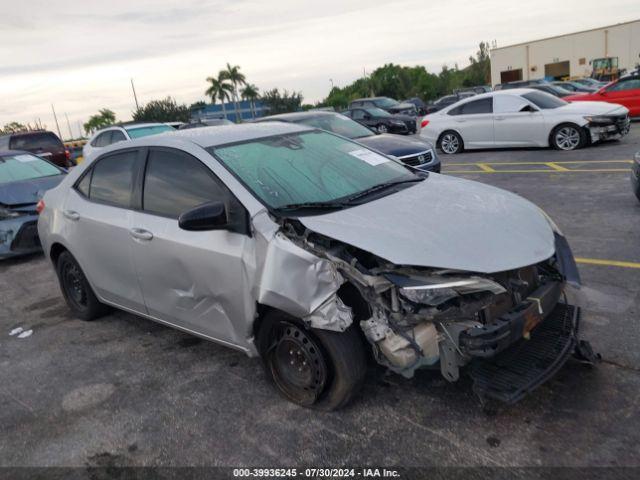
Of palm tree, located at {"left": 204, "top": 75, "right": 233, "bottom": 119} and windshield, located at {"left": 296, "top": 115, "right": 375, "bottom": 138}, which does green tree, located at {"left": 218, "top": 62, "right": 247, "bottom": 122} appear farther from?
windshield, located at {"left": 296, "top": 115, "right": 375, "bottom": 138}

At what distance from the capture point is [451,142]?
1401 centimetres

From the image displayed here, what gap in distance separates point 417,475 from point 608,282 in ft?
9.42

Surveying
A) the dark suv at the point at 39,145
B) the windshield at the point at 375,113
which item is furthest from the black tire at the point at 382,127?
the dark suv at the point at 39,145

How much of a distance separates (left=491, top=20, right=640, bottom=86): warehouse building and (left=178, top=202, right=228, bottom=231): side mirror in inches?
2204

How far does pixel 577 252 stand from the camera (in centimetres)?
545

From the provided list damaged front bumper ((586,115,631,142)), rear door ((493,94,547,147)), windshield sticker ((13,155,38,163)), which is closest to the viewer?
windshield sticker ((13,155,38,163))

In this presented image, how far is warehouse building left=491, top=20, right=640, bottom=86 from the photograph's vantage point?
52.9m

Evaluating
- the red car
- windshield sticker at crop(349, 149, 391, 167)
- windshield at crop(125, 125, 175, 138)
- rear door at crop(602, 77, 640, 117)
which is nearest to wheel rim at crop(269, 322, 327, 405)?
windshield sticker at crop(349, 149, 391, 167)

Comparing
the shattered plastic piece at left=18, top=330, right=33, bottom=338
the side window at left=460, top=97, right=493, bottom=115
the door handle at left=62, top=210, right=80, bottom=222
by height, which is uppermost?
the door handle at left=62, top=210, right=80, bottom=222

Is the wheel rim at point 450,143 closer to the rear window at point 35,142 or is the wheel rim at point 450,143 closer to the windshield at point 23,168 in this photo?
the windshield at point 23,168

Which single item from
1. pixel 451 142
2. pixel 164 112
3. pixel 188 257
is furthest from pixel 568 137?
pixel 164 112

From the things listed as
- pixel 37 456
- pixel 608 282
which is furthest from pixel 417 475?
pixel 608 282

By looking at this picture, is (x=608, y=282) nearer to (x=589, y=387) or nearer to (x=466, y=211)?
(x=589, y=387)

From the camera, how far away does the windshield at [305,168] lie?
11.3 feet
